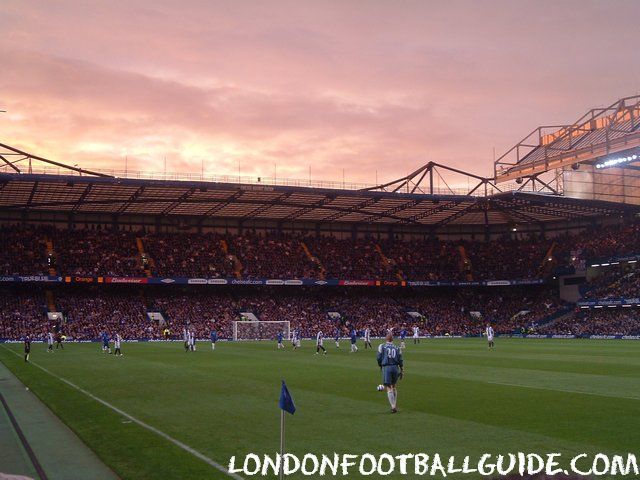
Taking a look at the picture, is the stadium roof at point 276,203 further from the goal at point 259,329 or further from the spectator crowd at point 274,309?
the goal at point 259,329

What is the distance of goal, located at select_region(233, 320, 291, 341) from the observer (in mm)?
72312

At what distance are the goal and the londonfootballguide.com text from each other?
59.4 m

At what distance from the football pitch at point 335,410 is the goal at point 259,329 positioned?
124ft

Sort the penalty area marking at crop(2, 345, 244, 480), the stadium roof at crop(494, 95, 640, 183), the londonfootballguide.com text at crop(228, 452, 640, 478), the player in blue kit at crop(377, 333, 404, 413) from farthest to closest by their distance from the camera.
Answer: the stadium roof at crop(494, 95, 640, 183)
the player in blue kit at crop(377, 333, 404, 413)
the penalty area marking at crop(2, 345, 244, 480)
the londonfootballguide.com text at crop(228, 452, 640, 478)

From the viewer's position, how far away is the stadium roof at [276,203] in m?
68.3

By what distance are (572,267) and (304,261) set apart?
32653mm

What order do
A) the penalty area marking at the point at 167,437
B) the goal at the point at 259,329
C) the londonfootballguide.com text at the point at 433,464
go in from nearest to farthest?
1. the londonfootballguide.com text at the point at 433,464
2. the penalty area marking at the point at 167,437
3. the goal at the point at 259,329

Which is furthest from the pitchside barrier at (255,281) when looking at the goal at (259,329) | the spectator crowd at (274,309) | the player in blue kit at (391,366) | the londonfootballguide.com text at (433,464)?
the londonfootballguide.com text at (433,464)

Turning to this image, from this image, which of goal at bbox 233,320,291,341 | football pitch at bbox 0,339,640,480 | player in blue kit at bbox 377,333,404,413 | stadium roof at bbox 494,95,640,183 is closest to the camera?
football pitch at bbox 0,339,640,480

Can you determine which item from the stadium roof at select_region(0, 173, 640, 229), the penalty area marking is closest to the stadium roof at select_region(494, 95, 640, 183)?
the stadium roof at select_region(0, 173, 640, 229)

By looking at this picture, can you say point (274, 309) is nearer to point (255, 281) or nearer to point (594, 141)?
point (255, 281)

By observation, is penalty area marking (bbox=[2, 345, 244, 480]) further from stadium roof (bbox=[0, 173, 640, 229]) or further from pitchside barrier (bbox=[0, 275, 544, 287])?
pitchside barrier (bbox=[0, 275, 544, 287])

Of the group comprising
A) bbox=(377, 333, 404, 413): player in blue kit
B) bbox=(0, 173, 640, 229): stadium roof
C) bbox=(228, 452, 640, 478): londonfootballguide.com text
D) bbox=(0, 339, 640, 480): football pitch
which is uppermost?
bbox=(0, 173, 640, 229): stadium roof

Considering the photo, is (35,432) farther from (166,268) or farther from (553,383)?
(166,268)
